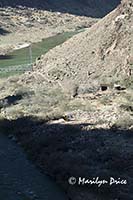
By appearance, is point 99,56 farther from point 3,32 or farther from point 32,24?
point 32,24

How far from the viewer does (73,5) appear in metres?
155

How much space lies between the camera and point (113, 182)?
31.0 m

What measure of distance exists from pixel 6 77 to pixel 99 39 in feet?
42.8

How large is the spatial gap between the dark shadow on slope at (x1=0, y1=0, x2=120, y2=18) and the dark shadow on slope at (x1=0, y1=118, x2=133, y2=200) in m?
102

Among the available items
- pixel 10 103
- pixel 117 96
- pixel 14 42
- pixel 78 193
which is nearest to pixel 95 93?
pixel 117 96

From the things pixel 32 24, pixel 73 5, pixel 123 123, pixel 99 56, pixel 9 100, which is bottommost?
pixel 123 123

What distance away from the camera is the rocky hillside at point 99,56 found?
54250mm

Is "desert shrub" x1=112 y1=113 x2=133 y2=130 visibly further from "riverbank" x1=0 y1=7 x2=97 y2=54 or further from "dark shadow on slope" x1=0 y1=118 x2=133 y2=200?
"riverbank" x1=0 y1=7 x2=97 y2=54

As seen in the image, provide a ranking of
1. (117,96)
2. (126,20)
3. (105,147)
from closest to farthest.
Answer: (105,147) < (117,96) < (126,20)

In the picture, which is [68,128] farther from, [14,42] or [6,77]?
[14,42]

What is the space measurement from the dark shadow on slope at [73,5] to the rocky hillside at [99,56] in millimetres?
80284

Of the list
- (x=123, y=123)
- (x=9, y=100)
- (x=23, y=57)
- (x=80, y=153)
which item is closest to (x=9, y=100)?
(x=9, y=100)

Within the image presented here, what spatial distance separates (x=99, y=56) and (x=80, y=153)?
896 inches

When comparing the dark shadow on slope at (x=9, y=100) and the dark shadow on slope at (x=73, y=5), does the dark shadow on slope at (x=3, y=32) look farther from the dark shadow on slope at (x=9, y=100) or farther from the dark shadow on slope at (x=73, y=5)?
the dark shadow on slope at (x=9, y=100)
